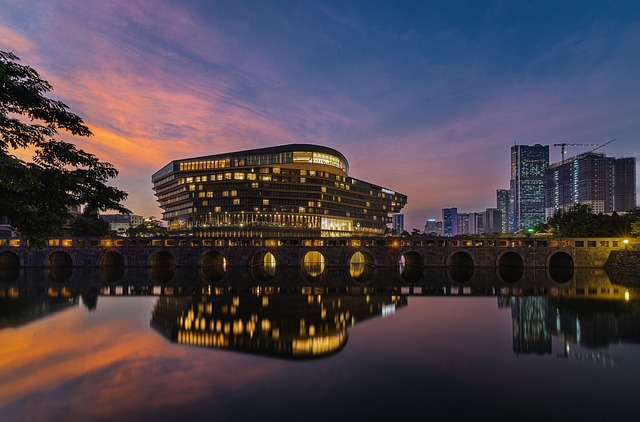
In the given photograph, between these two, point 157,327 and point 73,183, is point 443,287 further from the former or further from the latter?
point 73,183

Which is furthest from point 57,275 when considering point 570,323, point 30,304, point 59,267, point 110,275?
point 570,323

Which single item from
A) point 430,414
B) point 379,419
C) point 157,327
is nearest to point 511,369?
point 430,414

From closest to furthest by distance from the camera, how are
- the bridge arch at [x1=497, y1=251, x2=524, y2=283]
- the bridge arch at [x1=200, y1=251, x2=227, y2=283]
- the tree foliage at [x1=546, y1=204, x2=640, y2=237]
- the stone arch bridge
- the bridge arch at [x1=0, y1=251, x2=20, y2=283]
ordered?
1. the bridge arch at [x1=200, y1=251, x2=227, y2=283]
2. the bridge arch at [x1=497, y1=251, x2=524, y2=283]
3. the stone arch bridge
4. the bridge arch at [x1=0, y1=251, x2=20, y2=283]
5. the tree foliage at [x1=546, y1=204, x2=640, y2=237]

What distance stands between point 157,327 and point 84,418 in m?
16.5

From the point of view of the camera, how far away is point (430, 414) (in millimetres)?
15508

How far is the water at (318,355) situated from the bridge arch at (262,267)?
61.4 feet

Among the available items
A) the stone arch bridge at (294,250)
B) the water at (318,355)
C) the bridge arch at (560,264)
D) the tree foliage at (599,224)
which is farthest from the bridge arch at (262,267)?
the tree foliage at (599,224)

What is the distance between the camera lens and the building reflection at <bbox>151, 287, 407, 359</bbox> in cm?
2542

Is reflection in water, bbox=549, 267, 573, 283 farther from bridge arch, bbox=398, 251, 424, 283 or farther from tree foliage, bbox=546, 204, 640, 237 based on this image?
bridge arch, bbox=398, 251, 424, 283

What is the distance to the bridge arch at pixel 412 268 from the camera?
219ft

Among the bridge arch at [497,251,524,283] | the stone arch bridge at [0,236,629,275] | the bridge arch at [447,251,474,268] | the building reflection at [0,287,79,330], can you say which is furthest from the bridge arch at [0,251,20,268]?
the bridge arch at [497,251,524,283]

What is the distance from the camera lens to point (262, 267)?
8750 cm

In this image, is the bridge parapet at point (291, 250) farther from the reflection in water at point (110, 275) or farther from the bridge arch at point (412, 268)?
the reflection in water at point (110, 275)

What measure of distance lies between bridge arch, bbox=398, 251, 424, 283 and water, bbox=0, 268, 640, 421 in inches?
731
